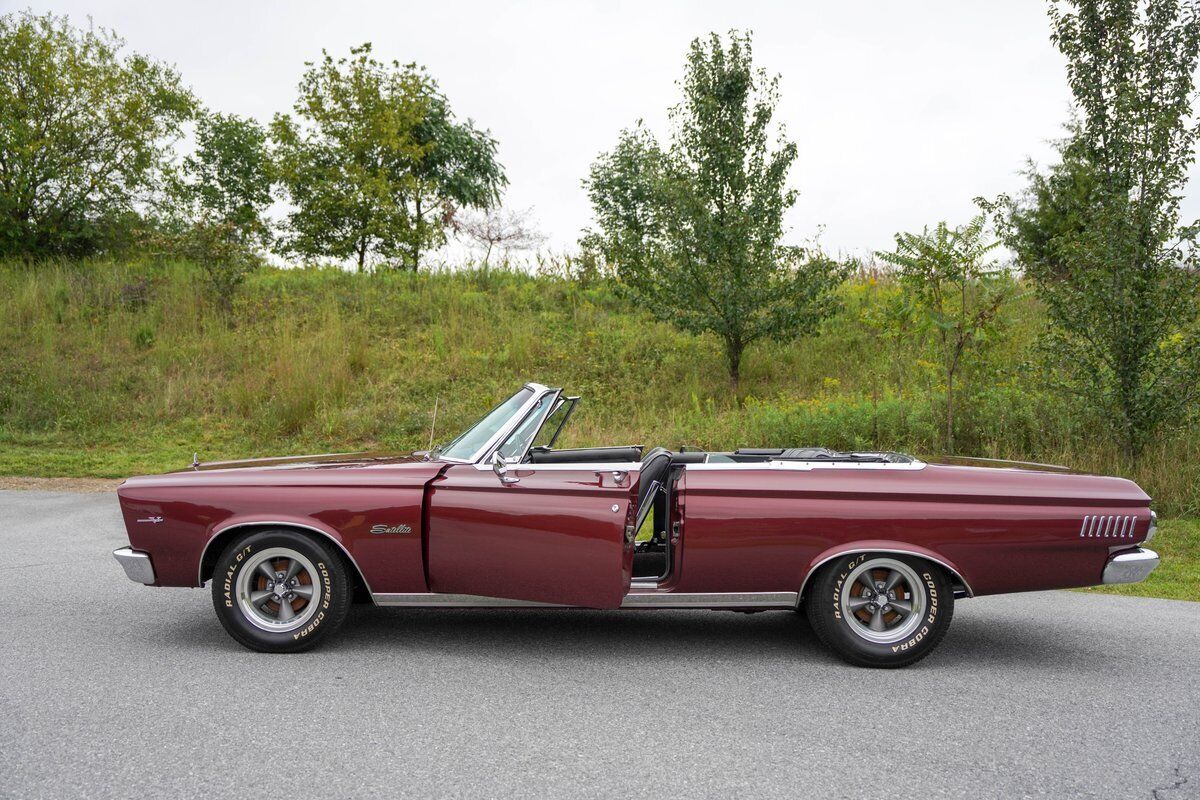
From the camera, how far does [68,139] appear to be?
25.4 m

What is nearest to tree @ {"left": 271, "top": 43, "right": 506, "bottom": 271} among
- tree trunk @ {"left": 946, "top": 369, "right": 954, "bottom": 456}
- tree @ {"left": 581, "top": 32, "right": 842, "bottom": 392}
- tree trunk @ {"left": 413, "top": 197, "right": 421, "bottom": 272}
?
tree trunk @ {"left": 413, "top": 197, "right": 421, "bottom": 272}

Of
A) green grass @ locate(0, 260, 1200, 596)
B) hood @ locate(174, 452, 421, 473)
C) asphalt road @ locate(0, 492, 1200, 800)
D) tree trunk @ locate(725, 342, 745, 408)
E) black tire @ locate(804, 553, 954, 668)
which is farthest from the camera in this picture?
tree trunk @ locate(725, 342, 745, 408)

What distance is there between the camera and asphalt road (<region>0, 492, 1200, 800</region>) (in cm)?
355

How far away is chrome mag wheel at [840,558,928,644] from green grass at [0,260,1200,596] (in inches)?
274

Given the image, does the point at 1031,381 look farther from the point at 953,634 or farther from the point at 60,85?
the point at 60,85

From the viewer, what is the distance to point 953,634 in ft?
19.3

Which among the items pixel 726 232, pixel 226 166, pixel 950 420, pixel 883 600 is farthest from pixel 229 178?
pixel 883 600

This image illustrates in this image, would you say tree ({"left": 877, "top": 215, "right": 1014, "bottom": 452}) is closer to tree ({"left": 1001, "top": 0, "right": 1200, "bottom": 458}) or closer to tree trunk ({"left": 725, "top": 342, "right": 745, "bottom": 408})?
tree ({"left": 1001, "top": 0, "right": 1200, "bottom": 458})

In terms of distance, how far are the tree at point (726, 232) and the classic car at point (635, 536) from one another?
1141 centimetres

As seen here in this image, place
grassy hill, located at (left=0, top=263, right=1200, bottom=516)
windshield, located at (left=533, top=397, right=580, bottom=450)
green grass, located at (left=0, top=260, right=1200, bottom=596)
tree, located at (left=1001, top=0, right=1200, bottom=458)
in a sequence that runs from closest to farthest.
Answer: windshield, located at (left=533, top=397, right=580, bottom=450)
tree, located at (left=1001, top=0, right=1200, bottom=458)
green grass, located at (left=0, top=260, right=1200, bottom=596)
grassy hill, located at (left=0, top=263, right=1200, bottom=516)

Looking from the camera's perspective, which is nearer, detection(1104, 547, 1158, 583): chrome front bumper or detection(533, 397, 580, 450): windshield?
detection(1104, 547, 1158, 583): chrome front bumper

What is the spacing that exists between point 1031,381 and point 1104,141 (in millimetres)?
3238

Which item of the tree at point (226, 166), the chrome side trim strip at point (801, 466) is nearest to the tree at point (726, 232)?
the chrome side trim strip at point (801, 466)

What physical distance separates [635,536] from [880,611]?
1.36 metres
